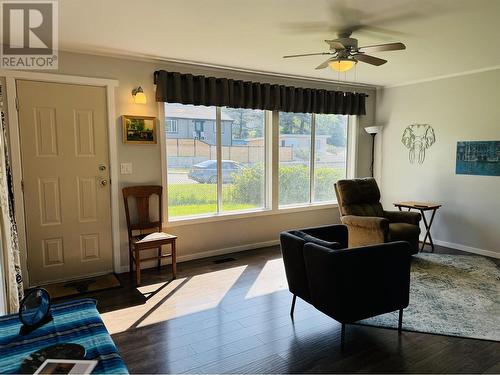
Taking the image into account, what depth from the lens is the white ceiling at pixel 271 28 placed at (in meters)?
2.47

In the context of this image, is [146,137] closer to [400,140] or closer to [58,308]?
[58,308]

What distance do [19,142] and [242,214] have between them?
2.64 meters

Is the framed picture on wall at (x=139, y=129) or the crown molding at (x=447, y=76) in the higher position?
the crown molding at (x=447, y=76)

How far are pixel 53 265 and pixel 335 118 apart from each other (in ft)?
14.4

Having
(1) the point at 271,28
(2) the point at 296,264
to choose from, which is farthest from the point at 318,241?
(1) the point at 271,28

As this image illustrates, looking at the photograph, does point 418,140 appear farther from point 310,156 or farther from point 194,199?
point 194,199

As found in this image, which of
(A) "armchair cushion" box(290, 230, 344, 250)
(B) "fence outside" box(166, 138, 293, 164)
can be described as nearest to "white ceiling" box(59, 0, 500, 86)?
(B) "fence outside" box(166, 138, 293, 164)

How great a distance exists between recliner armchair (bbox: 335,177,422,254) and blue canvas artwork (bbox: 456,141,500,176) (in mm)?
996

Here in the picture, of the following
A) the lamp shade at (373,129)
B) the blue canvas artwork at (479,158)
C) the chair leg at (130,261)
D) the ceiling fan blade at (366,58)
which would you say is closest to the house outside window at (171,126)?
the chair leg at (130,261)

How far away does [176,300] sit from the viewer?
3.17 m

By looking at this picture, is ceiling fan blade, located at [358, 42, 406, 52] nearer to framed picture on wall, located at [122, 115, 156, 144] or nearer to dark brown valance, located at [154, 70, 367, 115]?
dark brown valance, located at [154, 70, 367, 115]

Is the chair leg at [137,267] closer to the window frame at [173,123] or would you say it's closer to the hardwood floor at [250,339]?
the hardwood floor at [250,339]

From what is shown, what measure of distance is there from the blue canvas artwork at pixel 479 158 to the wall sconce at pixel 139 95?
4120 mm

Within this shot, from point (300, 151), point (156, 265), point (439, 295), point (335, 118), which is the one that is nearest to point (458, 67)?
point (335, 118)
